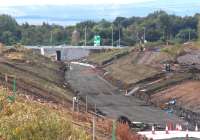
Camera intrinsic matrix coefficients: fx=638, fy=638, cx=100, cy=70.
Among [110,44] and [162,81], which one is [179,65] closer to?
[162,81]

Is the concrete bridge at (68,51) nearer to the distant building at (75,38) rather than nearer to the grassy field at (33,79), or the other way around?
the distant building at (75,38)

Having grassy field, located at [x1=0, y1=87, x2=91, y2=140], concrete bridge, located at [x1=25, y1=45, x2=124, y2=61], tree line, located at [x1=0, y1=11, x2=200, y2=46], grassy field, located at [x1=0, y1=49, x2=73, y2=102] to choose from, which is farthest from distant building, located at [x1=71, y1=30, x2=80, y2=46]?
grassy field, located at [x1=0, y1=87, x2=91, y2=140]

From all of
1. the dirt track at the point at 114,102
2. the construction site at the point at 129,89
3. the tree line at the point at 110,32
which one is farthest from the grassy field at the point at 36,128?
the tree line at the point at 110,32

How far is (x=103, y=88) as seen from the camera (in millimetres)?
76875

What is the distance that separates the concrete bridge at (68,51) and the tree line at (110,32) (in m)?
16.8

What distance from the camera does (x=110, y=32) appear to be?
16188 centimetres

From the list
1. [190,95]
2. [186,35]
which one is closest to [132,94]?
[190,95]

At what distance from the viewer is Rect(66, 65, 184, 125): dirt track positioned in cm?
5034

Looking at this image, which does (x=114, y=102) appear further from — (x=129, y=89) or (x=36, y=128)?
(x=36, y=128)

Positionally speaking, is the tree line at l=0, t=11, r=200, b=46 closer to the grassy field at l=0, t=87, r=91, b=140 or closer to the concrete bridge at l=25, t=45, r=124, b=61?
the concrete bridge at l=25, t=45, r=124, b=61

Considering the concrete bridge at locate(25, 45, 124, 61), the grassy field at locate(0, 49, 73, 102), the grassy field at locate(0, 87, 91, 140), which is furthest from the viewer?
the concrete bridge at locate(25, 45, 124, 61)

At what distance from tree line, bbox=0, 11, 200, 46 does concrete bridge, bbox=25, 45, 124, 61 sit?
16.8 metres

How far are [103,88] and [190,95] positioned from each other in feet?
58.7

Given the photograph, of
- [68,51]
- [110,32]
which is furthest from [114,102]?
[110,32]
